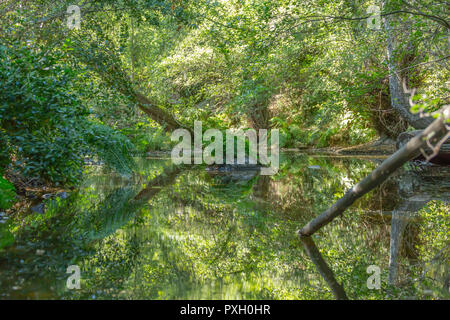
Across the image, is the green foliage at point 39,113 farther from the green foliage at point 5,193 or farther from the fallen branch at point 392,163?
the fallen branch at point 392,163

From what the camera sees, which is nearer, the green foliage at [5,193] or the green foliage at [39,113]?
the green foliage at [39,113]

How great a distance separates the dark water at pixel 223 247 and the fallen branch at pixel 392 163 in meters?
0.30

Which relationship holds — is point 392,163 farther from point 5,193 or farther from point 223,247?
point 5,193

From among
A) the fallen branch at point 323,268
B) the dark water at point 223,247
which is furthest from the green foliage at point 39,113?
the fallen branch at point 323,268

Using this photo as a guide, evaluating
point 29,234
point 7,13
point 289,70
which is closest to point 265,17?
point 289,70

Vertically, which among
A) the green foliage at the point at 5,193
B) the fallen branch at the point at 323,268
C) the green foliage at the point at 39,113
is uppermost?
the green foliage at the point at 39,113

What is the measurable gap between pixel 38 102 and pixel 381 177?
4069mm

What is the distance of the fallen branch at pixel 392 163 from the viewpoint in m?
2.49

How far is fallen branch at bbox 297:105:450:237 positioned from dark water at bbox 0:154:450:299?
0.30 metres

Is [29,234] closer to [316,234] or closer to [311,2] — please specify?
[316,234]

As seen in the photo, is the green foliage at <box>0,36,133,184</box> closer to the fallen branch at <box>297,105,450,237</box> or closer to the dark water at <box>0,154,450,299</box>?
the dark water at <box>0,154,450,299</box>

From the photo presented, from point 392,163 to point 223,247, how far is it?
1793mm

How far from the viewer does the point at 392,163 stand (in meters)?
2.97
